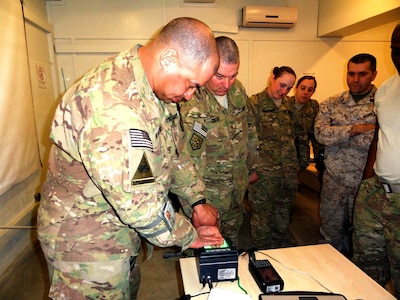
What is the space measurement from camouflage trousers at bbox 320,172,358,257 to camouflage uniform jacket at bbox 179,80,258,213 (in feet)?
2.64

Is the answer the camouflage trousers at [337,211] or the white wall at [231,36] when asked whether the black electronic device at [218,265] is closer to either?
the camouflage trousers at [337,211]

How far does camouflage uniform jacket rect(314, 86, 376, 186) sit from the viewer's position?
2.00 m

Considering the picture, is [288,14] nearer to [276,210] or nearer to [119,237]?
[276,210]

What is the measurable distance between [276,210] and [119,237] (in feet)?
5.86

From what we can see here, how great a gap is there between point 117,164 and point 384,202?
1387 millimetres

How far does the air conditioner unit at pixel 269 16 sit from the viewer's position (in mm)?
3221

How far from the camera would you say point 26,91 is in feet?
7.63

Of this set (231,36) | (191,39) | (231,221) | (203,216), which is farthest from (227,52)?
(231,36)

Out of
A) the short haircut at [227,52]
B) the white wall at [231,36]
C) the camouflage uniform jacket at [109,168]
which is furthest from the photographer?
the white wall at [231,36]

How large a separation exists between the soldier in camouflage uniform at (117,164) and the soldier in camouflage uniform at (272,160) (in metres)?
1.38

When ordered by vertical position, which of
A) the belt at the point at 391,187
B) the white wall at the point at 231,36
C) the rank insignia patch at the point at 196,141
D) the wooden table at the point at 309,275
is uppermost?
the white wall at the point at 231,36

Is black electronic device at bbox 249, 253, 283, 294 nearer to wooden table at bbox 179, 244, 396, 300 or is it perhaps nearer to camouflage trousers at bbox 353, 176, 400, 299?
wooden table at bbox 179, 244, 396, 300

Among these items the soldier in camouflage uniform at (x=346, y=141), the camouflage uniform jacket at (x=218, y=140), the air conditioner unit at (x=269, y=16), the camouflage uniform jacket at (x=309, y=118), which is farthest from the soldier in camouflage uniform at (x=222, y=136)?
the air conditioner unit at (x=269, y=16)

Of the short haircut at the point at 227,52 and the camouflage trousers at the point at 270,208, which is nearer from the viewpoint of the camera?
the short haircut at the point at 227,52
